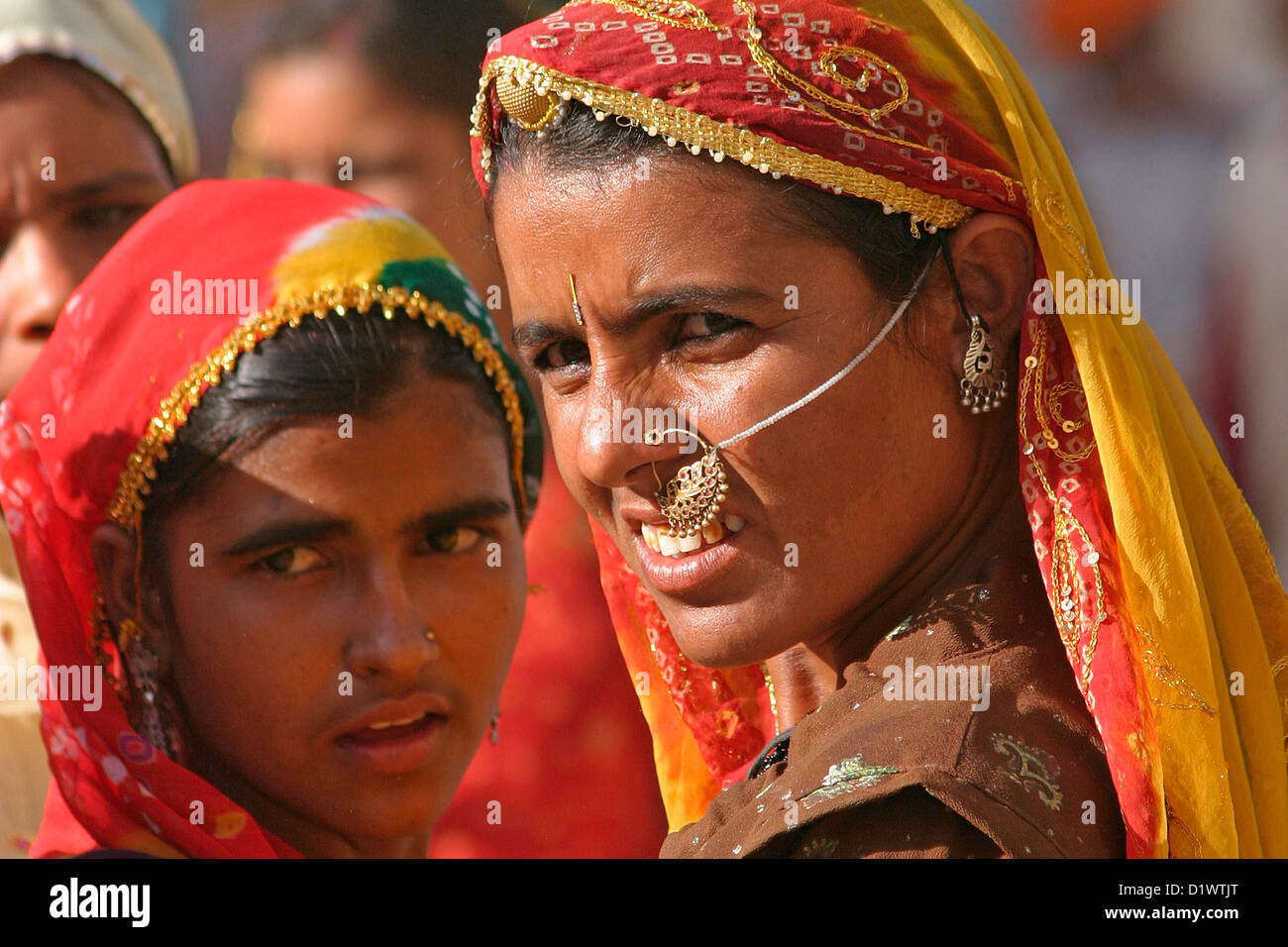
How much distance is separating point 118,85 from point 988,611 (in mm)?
2398

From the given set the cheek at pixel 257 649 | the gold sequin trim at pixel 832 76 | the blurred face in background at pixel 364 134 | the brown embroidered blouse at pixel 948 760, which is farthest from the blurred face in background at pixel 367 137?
the brown embroidered blouse at pixel 948 760

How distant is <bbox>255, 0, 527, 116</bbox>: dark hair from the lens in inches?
120

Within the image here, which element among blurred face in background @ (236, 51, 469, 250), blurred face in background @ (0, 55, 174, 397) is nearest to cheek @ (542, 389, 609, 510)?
blurred face in background @ (236, 51, 469, 250)

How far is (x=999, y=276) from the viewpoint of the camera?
171 cm

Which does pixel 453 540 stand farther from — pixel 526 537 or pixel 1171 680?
pixel 1171 680

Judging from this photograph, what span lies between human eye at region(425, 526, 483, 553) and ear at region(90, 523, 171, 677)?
0.48 meters

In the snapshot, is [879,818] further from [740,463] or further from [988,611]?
[740,463]

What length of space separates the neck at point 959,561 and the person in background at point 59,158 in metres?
1.77

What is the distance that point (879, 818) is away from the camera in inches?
58.2

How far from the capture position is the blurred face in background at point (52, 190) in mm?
2891

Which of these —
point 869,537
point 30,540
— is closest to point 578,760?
point 30,540

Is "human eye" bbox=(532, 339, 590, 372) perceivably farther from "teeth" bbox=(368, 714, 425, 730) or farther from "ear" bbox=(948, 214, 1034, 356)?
"teeth" bbox=(368, 714, 425, 730)

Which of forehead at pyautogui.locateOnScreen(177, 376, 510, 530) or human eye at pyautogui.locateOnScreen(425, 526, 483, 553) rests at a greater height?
forehead at pyautogui.locateOnScreen(177, 376, 510, 530)

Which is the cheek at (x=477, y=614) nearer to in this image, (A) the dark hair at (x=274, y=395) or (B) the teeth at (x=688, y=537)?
(A) the dark hair at (x=274, y=395)
